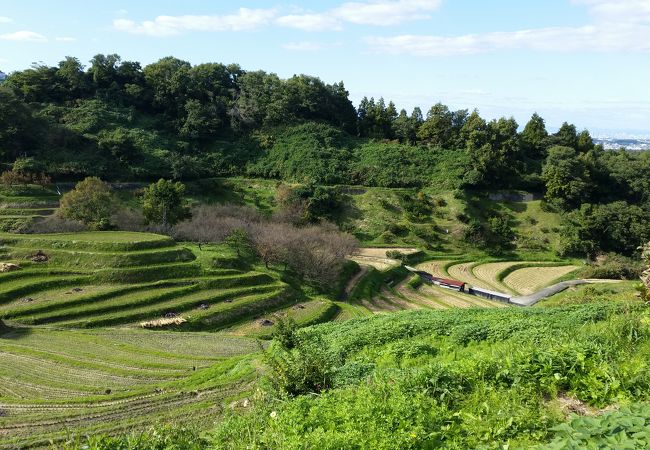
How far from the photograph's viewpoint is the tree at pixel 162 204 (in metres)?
47.8

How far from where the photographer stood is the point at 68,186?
56094 mm

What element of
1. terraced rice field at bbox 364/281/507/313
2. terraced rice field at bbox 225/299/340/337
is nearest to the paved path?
terraced rice field at bbox 364/281/507/313

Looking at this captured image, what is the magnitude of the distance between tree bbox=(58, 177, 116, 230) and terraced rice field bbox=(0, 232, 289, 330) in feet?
12.4

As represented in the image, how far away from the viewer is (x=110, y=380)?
22328mm

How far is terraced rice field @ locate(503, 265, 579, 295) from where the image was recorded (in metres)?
48.3

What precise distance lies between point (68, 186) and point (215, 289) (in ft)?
102

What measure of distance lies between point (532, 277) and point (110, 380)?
4527 centimetres

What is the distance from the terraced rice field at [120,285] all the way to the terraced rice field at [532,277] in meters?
26.1

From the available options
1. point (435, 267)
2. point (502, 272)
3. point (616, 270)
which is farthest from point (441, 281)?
point (616, 270)

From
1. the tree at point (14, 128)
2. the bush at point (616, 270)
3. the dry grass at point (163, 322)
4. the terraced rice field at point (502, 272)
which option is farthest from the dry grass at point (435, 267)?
the tree at point (14, 128)

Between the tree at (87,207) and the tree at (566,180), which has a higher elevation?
the tree at (566,180)

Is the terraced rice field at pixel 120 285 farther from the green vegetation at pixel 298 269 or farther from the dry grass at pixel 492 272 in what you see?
the dry grass at pixel 492 272

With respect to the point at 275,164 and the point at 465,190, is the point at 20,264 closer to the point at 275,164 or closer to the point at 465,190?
the point at 275,164

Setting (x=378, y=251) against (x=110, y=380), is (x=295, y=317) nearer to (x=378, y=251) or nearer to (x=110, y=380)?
(x=110, y=380)
